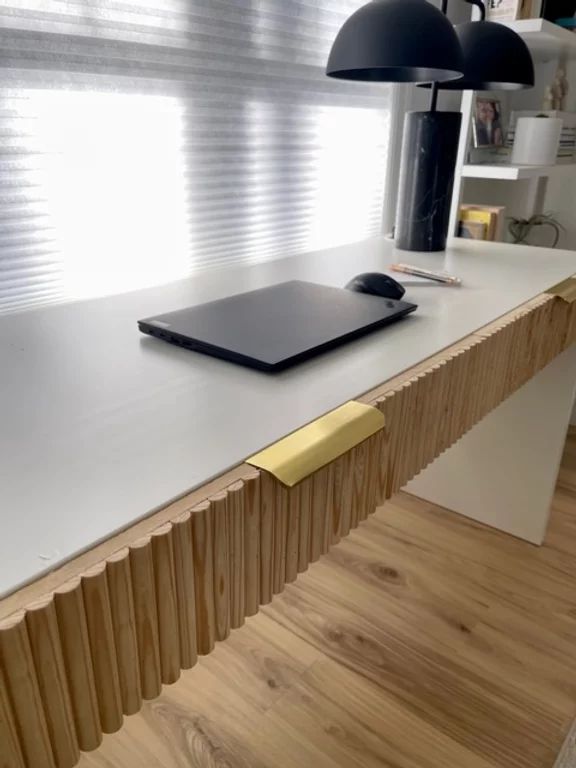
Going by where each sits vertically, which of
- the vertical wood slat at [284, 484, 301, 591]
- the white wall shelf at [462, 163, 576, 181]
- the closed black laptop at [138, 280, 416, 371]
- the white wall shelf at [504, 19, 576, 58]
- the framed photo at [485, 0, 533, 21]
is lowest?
the vertical wood slat at [284, 484, 301, 591]

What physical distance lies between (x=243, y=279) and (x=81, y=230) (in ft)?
1.27

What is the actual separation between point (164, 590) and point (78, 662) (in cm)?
7

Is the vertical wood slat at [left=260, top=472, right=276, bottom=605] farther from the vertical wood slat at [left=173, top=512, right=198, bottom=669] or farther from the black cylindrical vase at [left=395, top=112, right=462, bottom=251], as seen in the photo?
the black cylindrical vase at [left=395, top=112, right=462, bottom=251]

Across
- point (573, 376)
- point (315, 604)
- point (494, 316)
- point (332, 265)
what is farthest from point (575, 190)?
point (315, 604)

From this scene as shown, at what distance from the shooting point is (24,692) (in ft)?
1.21

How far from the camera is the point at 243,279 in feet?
3.48

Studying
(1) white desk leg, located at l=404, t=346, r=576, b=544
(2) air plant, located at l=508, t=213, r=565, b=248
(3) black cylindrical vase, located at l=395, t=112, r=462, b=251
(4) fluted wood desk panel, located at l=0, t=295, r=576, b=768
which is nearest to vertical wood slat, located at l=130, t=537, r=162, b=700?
(4) fluted wood desk panel, located at l=0, t=295, r=576, b=768

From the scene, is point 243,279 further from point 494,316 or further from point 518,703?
point 518,703

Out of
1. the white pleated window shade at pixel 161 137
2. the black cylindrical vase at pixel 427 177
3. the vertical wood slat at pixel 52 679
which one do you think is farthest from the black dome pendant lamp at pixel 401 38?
the vertical wood slat at pixel 52 679

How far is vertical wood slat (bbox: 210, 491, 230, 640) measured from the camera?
0.45m

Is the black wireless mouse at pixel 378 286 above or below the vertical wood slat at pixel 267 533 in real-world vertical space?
above

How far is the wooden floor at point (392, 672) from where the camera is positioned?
1018 mm

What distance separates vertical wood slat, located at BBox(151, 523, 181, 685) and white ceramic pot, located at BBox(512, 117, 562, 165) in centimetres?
159

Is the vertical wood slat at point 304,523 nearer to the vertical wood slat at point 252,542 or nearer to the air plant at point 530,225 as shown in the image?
the vertical wood slat at point 252,542
